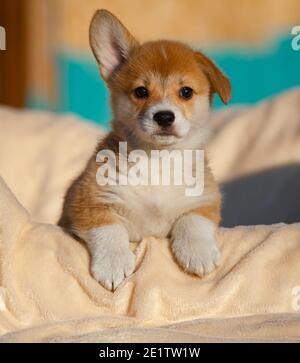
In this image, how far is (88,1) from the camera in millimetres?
4559

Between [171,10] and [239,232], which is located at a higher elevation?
[171,10]

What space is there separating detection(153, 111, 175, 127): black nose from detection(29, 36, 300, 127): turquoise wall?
7.78 feet

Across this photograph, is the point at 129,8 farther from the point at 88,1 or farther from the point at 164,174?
the point at 164,174

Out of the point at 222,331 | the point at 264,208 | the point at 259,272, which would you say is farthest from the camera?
the point at 264,208

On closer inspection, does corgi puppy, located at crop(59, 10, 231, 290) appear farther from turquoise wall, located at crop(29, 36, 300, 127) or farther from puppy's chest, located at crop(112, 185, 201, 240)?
turquoise wall, located at crop(29, 36, 300, 127)

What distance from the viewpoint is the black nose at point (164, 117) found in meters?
1.77

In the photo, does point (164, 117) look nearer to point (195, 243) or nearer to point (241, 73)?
point (195, 243)

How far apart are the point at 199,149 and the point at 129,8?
278 centimetres

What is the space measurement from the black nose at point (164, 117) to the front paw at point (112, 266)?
13.4 inches

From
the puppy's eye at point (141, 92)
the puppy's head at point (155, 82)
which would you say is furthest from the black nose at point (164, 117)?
the puppy's eye at point (141, 92)

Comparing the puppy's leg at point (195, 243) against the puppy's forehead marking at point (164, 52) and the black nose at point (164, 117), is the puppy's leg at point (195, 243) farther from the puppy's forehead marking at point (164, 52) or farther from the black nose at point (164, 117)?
the puppy's forehead marking at point (164, 52)

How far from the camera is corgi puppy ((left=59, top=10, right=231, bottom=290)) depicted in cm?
170

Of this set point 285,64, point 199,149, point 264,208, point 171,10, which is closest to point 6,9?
point 171,10

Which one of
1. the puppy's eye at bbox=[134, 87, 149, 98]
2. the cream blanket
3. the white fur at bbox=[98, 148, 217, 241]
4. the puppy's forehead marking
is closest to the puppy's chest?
the white fur at bbox=[98, 148, 217, 241]
